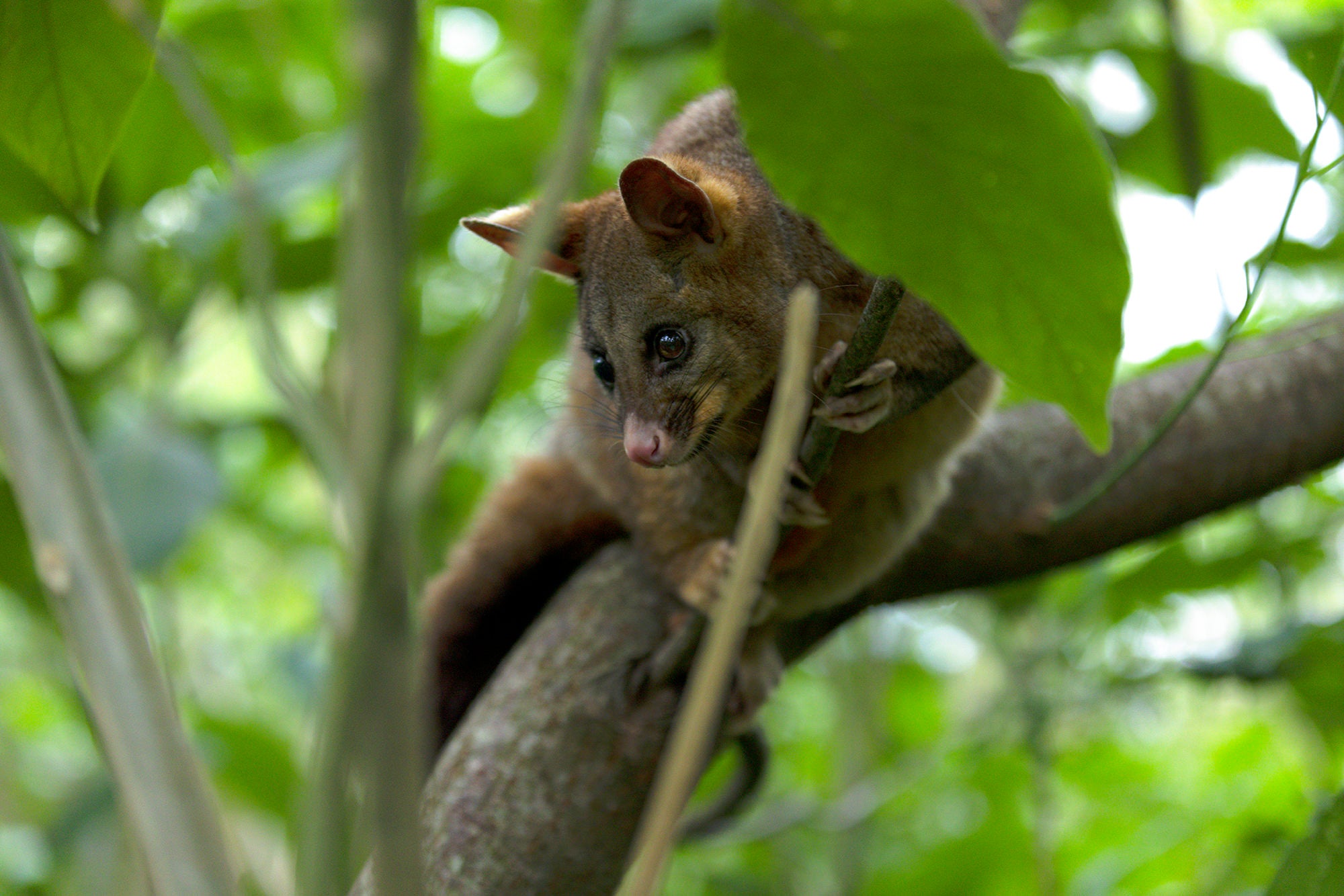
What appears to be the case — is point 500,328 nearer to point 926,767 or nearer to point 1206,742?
point 926,767

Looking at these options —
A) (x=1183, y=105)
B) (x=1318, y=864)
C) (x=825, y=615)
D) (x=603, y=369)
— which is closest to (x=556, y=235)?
(x=603, y=369)

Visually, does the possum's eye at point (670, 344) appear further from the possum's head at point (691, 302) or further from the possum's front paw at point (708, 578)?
the possum's front paw at point (708, 578)

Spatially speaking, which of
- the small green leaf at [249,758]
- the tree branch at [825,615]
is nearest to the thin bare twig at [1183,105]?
the tree branch at [825,615]

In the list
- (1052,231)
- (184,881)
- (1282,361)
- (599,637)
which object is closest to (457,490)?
(599,637)

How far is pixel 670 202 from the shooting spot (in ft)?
5.71

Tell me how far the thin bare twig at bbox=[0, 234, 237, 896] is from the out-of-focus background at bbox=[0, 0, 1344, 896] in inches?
39.5

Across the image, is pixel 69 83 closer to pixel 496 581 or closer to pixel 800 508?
pixel 800 508

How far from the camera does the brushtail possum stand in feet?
5.59

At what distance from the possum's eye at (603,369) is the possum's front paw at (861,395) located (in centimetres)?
45

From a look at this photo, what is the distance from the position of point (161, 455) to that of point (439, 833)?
939 mm

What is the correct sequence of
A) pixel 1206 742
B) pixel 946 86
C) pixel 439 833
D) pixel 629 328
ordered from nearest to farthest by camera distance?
pixel 946 86, pixel 439 833, pixel 629 328, pixel 1206 742

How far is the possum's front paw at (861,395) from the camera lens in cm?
138

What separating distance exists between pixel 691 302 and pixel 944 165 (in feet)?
2.93

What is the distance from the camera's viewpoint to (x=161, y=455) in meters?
2.09
